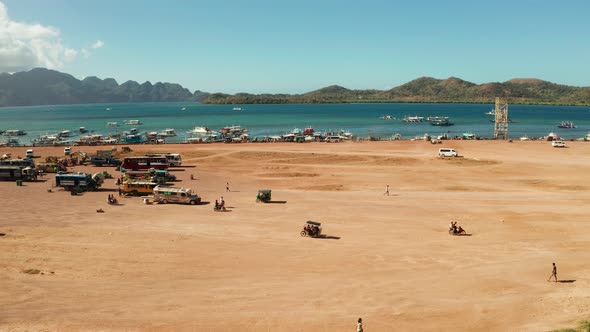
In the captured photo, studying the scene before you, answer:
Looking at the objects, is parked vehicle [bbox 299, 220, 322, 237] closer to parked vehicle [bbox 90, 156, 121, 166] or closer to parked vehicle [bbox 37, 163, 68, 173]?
parked vehicle [bbox 37, 163, 68, 173]

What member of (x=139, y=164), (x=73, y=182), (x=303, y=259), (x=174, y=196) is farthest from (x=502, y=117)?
(x=303, y=259)

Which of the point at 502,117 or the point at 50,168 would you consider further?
the point at 502,117

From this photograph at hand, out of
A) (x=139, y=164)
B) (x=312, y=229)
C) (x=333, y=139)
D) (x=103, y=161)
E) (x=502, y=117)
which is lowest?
(x=312, y=229)

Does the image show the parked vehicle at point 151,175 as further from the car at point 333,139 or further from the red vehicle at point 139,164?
the car at point 333,139

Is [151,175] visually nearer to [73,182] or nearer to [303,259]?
[73,182]

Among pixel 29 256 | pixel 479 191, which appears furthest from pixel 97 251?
pixel 479 191

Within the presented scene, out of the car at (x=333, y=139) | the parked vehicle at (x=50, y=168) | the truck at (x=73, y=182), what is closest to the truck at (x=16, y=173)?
the parked vehicle at (x=50, y=168)

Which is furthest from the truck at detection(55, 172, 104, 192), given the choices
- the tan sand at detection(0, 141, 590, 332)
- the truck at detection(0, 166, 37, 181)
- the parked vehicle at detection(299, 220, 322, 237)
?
the parked vehicle at detection(299, 220, 322, 237)

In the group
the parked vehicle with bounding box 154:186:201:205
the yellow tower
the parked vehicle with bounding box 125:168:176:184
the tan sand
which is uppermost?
the yellow tower
